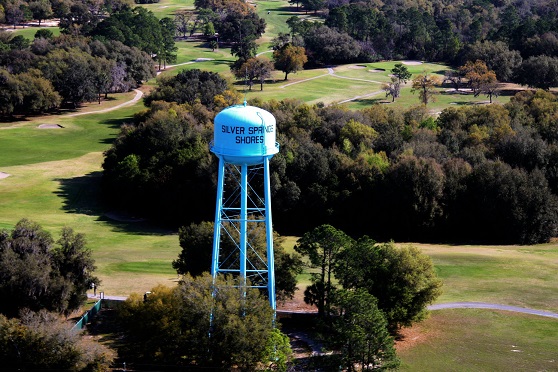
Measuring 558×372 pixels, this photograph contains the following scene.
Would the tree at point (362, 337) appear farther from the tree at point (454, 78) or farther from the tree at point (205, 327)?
the tree at point (454, 78)

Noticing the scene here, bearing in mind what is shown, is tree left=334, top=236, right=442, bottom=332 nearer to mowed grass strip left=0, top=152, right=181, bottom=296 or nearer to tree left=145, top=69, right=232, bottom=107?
mowed grass strip left=0, top=152, right=181, bottom=296

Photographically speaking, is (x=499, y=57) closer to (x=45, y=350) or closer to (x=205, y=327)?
(x=205, y=327)

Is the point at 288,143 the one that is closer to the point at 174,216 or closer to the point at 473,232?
the point at 174,216

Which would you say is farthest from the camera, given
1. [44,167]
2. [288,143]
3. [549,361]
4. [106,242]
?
[44,167]

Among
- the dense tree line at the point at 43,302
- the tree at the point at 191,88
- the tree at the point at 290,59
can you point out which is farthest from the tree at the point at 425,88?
the dense tree line at the point at 43,302

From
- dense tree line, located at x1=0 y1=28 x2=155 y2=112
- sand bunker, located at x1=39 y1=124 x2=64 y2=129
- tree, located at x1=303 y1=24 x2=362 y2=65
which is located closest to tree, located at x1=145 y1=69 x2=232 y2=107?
sand bunker, located at x1=39 y1=124 x2=64 y2=129

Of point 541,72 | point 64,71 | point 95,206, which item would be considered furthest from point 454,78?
point 95,206

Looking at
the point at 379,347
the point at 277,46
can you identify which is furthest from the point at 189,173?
the point at 277,46
